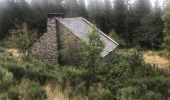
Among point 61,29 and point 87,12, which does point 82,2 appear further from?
point 61,29

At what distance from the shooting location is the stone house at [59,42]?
30.6m

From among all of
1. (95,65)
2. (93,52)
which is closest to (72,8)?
(93,52)

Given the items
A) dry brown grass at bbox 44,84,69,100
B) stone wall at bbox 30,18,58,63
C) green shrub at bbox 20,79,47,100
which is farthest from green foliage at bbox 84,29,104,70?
green shrub at bbox 20,79,47,100

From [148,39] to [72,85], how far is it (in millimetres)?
47382

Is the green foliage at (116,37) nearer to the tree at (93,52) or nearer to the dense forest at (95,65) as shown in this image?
→ the dense forest at (95,65)

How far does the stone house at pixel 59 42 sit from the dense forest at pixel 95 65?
32.1 inches

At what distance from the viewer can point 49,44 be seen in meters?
32.2

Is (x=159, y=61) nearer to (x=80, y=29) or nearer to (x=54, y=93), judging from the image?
(x=80, y=29)

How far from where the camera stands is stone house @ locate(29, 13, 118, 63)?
30578 millimetres

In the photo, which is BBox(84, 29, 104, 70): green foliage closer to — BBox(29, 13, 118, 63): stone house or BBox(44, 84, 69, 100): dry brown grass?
BBox(29, 13, 118, 63): stone house

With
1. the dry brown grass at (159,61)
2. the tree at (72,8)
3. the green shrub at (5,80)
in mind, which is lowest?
the dry brown grass at (159,61)

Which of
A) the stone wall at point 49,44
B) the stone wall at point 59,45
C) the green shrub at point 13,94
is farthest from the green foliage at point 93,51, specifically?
the green shrub at point 13,94

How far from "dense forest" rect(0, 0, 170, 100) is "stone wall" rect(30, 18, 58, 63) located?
91 centimetres

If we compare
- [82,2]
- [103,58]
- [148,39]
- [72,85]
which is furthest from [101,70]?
[82,2]
